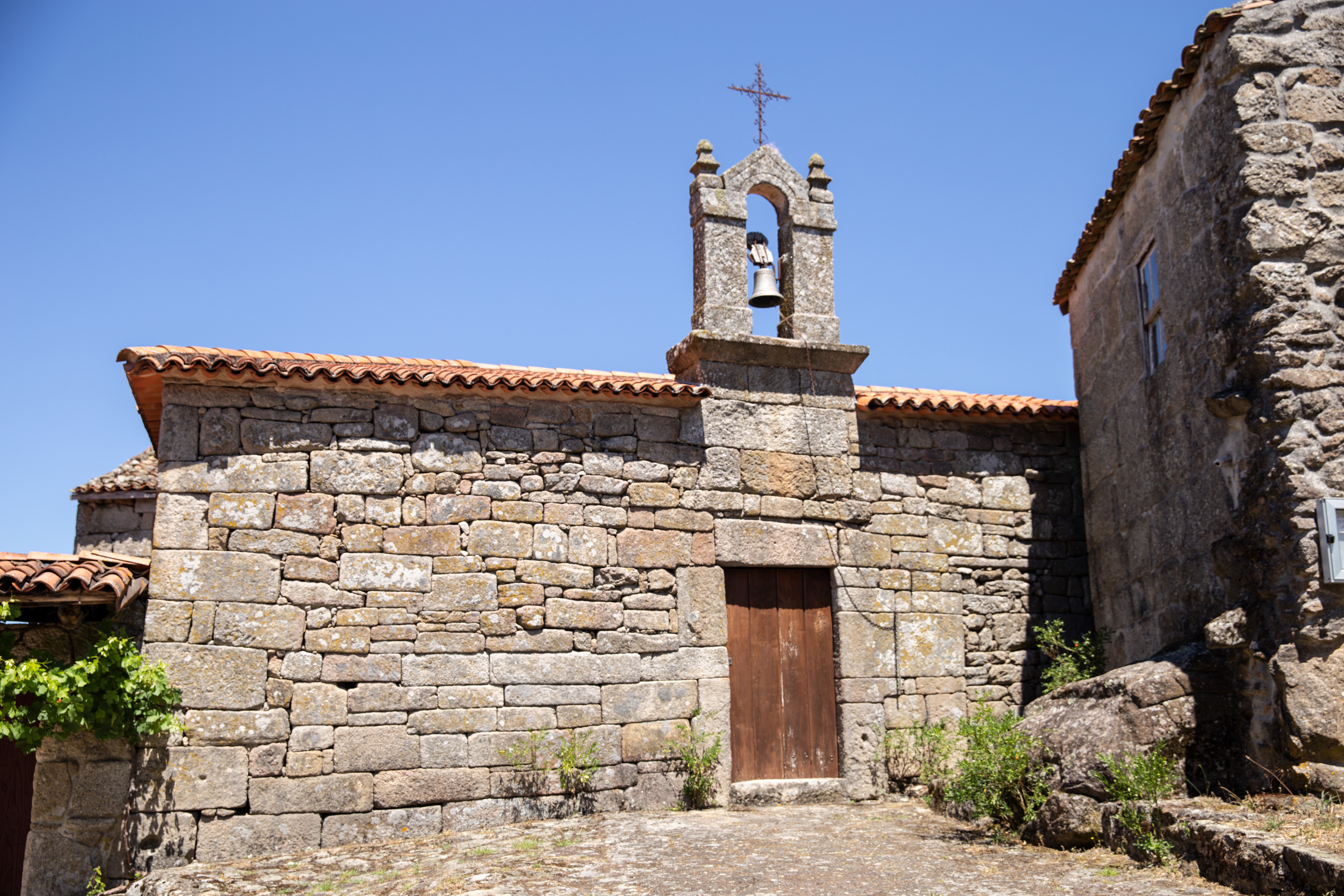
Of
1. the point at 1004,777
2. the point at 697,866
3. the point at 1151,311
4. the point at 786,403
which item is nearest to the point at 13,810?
the point at 697,866

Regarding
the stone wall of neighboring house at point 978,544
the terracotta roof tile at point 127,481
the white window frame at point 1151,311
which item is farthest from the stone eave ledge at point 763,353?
the terracotta roof tile at point 127,481

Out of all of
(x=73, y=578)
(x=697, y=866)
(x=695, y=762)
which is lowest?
(x=697, y=866)

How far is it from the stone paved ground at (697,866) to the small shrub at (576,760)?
23 cm

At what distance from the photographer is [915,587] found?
8.41 meters

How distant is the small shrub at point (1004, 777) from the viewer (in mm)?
6250

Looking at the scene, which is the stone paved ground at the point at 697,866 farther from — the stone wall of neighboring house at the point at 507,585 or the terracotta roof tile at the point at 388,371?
the terracotta roof tile at the point at 388,371

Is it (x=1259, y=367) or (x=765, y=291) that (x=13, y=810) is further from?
(x=1259, y=367)

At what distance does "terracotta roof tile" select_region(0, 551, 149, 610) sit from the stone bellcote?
4.17m

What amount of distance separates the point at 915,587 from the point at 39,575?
607cm

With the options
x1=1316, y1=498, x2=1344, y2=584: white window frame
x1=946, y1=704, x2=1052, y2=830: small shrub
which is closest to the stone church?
x1=1316, y1=498, x2=1344, y2=584: white window frame

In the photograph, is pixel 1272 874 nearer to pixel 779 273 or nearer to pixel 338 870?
pixel 338 870

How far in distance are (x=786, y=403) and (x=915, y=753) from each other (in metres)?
2.86

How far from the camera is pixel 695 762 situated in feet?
24.7

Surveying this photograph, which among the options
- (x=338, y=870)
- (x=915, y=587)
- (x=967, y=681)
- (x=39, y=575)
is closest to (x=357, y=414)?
(x=39, y=575)
